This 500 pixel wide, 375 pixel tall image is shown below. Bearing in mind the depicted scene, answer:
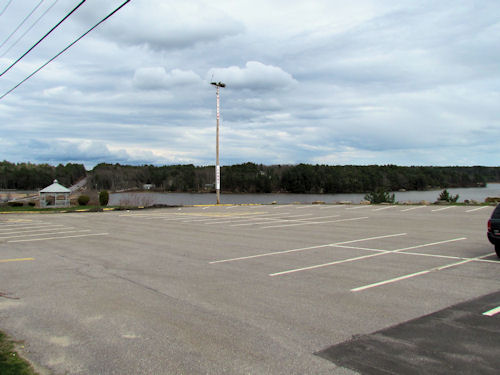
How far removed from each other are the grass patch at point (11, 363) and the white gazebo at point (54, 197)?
4309 centimetres

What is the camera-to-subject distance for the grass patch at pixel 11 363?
3688 mm

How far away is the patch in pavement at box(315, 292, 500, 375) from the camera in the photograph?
12.4 ft

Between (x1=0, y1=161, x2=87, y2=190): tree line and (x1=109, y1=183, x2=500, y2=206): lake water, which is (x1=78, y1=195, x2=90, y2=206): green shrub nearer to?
(x1=109, y1=183, x2=500, y2=206): lake water

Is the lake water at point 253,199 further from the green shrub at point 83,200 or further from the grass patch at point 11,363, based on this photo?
the grass patch at point 11,363

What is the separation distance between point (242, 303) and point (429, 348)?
2.70m

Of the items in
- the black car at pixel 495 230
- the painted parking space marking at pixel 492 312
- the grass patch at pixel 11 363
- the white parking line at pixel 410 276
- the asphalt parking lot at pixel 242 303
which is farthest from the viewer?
the black car at pixel 495 230

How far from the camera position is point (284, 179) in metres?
112

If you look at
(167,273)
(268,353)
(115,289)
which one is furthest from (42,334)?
(167,273)

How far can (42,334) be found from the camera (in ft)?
15.7

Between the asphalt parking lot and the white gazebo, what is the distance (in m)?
34.4

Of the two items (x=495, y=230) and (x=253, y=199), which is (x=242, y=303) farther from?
(x=253, y=199)

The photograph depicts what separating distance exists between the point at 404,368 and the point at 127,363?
272 centimetres

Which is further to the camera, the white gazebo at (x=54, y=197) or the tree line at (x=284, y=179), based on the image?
the tree line at (x=284, y=179)

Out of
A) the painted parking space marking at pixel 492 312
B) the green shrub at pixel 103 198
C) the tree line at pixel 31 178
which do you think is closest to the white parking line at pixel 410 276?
the painted parking space marking at pixel 492 312
